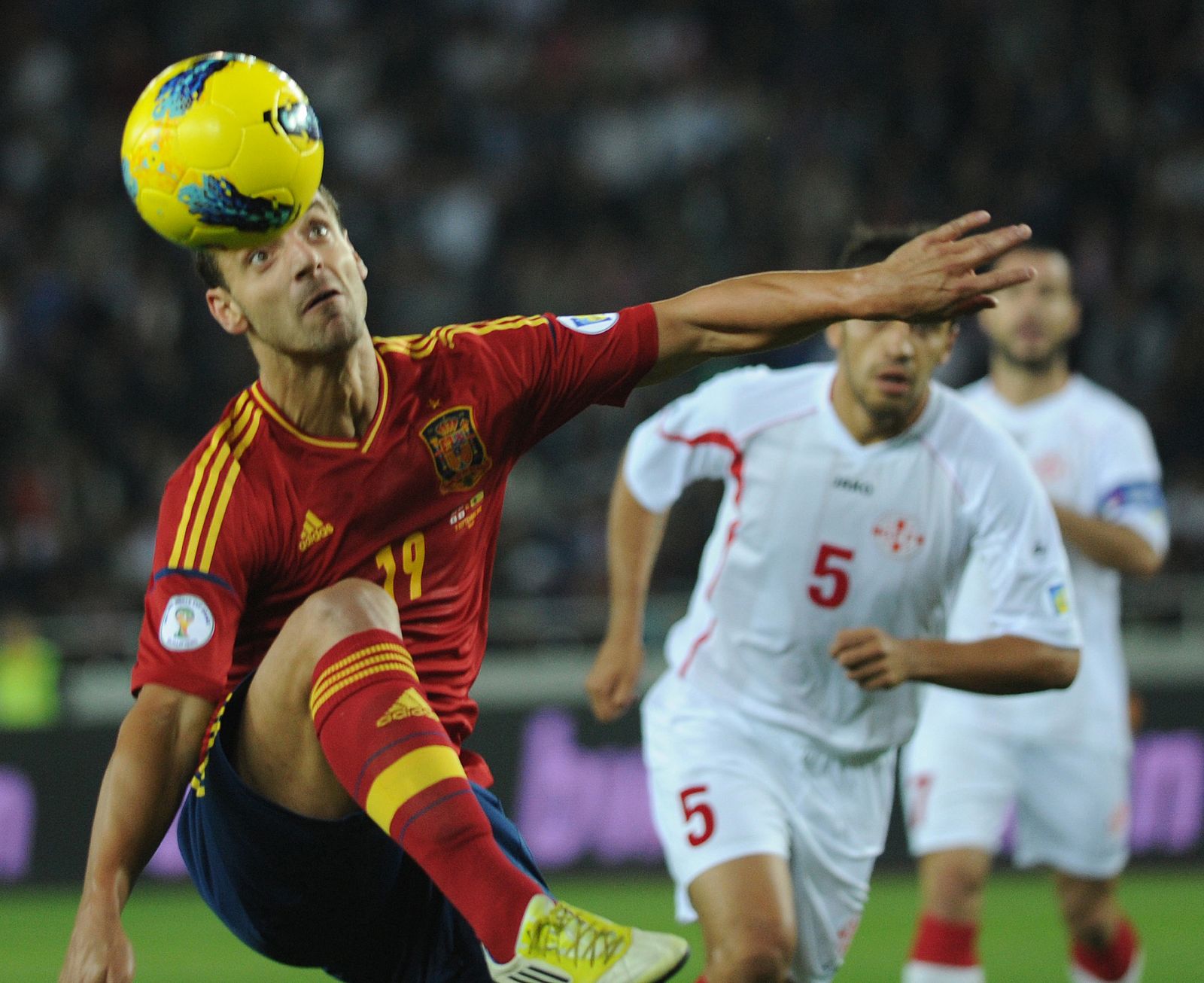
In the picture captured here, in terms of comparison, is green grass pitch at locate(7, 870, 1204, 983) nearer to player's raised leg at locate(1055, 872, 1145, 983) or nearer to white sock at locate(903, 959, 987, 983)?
player's raised leg at locate(1055, 872, 1145, 983)

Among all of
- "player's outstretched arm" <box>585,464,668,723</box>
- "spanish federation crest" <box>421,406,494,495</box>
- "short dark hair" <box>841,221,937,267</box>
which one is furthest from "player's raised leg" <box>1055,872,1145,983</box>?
"spanish federation crest" <box>421,406,494,495</box>

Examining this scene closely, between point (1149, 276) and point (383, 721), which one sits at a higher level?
point (1149, 276)

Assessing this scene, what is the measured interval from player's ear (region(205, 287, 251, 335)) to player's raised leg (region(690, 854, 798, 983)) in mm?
1746

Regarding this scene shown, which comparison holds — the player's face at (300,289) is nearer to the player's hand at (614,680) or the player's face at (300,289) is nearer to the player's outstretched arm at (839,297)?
the player's outstretched arm at (839,297)

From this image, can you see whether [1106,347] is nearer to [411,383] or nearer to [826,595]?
[826,595]

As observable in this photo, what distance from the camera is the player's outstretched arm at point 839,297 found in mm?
3346

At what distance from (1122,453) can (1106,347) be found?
21.0 ft

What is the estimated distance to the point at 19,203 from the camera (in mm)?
13602

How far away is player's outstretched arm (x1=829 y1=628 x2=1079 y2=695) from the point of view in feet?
13.5

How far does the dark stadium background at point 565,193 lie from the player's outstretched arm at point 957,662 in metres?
6.40

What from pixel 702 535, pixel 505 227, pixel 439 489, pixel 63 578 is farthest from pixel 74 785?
pixel 439 489

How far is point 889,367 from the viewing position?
4.57 metres

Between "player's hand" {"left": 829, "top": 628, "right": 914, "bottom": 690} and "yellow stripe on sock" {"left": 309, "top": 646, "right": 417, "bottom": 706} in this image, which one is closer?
"yellow stripe on sock" {"left": 309, "top": 646, "right": 417, "bottom": 706}

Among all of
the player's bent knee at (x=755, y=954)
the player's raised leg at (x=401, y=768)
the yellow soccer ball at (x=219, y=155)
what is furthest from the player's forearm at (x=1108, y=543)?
the yellow soccer ball at (x=219, y=155)
